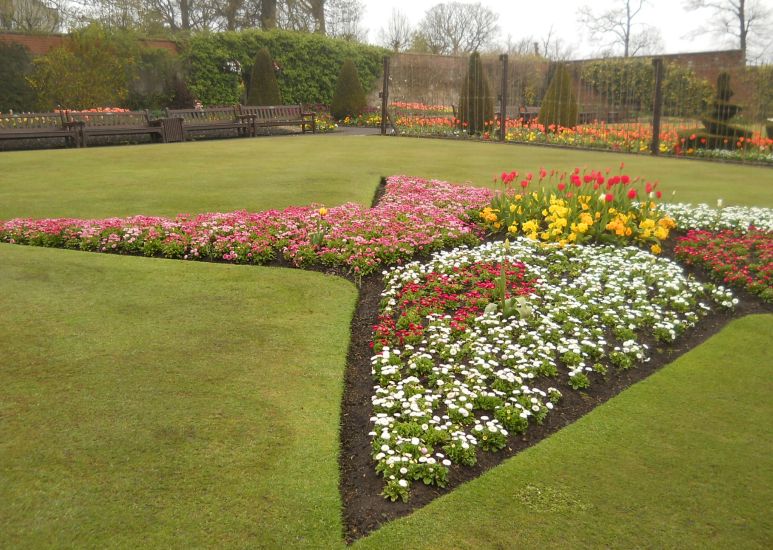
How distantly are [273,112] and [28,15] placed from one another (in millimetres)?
11372

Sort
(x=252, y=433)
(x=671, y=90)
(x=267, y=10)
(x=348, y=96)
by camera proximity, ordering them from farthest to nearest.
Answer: (x=267, y=10) → (x=348, y=96) → (x=671, y=90) → (x=252, y=433)

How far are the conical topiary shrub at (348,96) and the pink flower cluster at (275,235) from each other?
20260 millimetres

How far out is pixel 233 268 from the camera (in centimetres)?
596

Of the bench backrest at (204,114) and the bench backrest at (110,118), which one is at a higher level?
the bench backrest at (204,114)

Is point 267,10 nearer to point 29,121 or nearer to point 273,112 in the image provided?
point 273,112

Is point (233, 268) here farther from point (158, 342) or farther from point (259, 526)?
point (259, 526)

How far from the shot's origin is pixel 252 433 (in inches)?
129

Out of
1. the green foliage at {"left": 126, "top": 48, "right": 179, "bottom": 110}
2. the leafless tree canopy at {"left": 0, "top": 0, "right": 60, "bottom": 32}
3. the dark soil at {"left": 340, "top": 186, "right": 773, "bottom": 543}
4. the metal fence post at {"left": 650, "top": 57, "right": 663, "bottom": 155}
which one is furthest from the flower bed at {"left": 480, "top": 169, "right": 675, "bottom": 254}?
the leafless tree canopy at {"left": 0, "top": 0, "right": 60, "bottom": 32}

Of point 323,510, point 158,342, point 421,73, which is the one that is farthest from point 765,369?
point 421,73

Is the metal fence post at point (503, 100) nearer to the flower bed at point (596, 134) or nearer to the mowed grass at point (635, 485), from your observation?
the flower bed at point (596, 134)

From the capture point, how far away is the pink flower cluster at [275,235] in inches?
247

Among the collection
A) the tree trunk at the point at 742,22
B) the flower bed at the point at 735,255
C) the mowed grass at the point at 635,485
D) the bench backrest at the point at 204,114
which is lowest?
the mowed grass at the point at 635,485

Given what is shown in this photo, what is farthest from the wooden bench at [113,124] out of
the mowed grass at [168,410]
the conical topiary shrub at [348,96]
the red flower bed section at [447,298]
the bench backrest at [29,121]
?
the red flower bed section at [447,298]

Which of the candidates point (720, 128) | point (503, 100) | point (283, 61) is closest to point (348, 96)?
point (283, 61)
